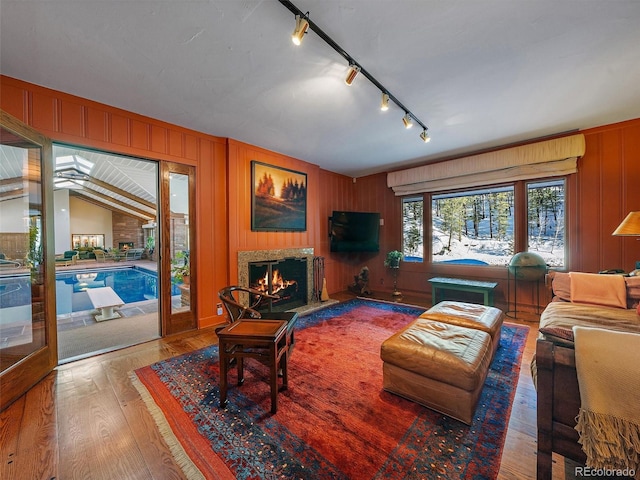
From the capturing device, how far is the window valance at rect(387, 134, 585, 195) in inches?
130

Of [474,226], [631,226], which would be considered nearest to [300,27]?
[631,226]

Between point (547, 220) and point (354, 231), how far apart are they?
10.1 ft

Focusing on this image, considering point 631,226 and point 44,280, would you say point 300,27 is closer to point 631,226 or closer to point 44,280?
point 44,280

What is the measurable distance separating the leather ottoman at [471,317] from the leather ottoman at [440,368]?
0.17 meters

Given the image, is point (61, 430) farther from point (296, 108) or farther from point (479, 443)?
point (296, 108)

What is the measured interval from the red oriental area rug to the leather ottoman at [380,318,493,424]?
78mm

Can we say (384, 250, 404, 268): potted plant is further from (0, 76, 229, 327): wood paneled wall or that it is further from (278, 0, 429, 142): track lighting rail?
(0, 76, 229, 327): wood paneled wall

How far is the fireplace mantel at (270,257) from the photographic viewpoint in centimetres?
357

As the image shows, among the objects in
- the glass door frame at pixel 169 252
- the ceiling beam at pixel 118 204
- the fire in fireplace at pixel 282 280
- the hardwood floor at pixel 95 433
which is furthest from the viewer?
the ceiling beam at pixel 118 204

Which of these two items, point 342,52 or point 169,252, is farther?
point 169,252

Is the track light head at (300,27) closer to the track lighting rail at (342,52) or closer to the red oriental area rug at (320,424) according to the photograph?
the track lighting rail at (342,52)

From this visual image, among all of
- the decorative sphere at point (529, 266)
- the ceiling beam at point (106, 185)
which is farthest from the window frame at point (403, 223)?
the ceiling beam at point (106, 185)

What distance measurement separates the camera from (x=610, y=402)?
921 mm

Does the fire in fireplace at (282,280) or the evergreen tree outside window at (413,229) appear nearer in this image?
the fire in fireplace at (282,280)
